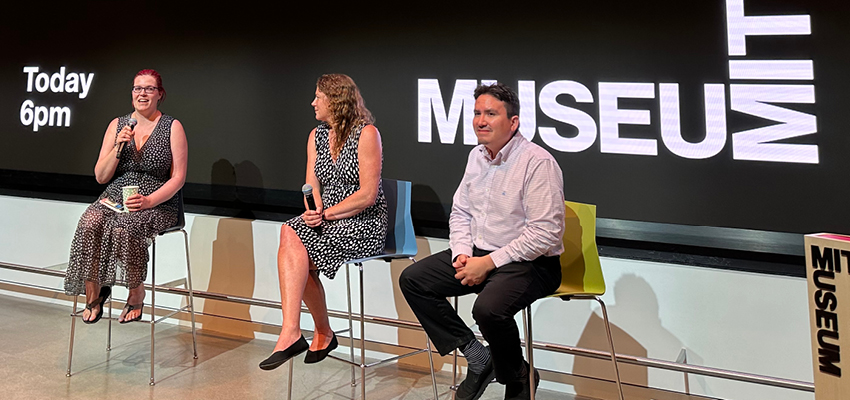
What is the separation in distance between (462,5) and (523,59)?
16.4 inches

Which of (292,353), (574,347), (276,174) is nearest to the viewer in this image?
(292,353)

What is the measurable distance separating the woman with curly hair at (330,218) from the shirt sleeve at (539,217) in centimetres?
66

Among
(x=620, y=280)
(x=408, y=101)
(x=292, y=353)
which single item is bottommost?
(x=292, y=353)

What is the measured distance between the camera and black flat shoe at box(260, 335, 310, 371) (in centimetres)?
256

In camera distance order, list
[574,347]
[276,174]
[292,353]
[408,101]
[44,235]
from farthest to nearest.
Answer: [44,235] < [276,174] < [408,101] < [574,347] < [292,353]

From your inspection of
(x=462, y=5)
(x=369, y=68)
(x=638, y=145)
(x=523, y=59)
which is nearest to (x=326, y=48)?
(x=369, y=68)

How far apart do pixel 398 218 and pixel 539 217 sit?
86 cm

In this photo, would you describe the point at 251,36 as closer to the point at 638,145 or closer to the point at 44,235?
the point at 44,235

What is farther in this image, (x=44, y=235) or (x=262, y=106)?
(x=44, y=235)

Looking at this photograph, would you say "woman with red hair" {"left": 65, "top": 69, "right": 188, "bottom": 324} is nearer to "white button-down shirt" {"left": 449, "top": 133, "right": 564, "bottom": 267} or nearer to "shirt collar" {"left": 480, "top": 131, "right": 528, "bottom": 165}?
"white button-down shirt" {"left": 449, "top": 133, "right": 564, "bottom": 267}

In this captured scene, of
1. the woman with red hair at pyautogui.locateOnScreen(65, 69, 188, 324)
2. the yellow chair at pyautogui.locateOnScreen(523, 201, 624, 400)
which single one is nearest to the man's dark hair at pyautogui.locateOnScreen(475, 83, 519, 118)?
the yellow chair at pyautogui.locateOnScreen(523, 201, 624, 400)

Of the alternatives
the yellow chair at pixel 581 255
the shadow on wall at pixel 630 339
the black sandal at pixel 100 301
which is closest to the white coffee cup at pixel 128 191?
the black sandal at pixel 100 301

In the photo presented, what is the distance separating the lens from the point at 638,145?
2.97m

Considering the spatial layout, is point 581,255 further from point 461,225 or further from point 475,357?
point 475,357
